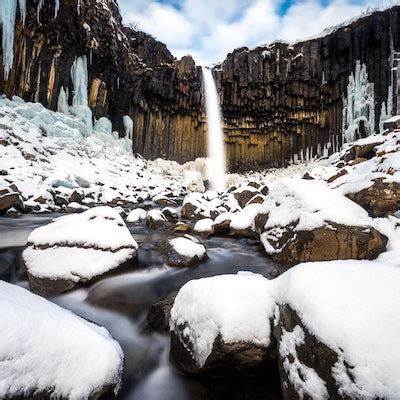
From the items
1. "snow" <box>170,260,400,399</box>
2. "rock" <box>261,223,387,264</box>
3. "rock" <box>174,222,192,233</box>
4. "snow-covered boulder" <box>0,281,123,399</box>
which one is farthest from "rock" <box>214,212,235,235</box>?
"snow-covered boulder" <box>0,281,123,399</box>

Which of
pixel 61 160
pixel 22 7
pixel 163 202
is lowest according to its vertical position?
pixel 163 202

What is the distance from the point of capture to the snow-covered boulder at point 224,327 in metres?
1.68

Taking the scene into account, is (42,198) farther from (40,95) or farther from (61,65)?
(61,65)

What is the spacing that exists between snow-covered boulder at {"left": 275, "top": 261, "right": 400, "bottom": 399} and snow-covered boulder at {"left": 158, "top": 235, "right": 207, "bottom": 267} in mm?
2140

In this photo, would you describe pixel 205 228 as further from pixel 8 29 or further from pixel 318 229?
pixel 8 29

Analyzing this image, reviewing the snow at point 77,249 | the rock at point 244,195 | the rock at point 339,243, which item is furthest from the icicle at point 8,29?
the rock at point 339,243

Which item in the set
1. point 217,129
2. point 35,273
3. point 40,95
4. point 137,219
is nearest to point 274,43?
point 217,129

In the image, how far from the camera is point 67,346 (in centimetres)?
138

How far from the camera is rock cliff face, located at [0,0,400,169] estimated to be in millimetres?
13711

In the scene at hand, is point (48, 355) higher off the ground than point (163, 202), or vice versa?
point (163, 202)

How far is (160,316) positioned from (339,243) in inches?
91.8

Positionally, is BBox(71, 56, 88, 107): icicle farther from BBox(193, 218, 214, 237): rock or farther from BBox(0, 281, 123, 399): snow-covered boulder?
BBox(0, 281, 123, 399): snow-covered boulder

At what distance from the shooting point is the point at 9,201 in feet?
20.9

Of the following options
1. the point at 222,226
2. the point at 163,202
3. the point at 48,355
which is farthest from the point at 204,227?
the point at 163,202
